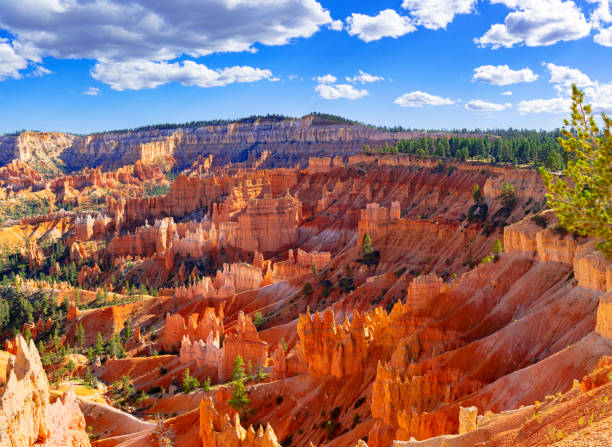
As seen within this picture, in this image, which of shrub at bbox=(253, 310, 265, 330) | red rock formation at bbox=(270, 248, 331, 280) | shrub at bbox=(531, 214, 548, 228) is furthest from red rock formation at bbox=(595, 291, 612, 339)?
red rock formation at bbox=(270, 248, 331, 280)

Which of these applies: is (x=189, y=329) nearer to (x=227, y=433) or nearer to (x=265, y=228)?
(x=227, y=433)

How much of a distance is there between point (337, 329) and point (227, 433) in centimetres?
1207

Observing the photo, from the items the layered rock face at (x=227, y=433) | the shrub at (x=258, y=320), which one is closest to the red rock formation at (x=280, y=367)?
the layered rock face at (x=227, y=433)

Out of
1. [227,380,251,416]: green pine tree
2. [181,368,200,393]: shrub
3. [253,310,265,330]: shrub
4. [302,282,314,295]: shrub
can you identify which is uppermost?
[302,282,314,295]: shrub

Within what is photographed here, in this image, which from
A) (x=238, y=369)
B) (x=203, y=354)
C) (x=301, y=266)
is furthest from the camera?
(x=301, y=266)

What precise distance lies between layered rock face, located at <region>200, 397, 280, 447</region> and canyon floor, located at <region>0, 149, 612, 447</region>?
12 cm

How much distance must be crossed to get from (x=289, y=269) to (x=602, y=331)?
54824mm

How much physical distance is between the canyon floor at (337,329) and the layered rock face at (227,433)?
119 millimetres

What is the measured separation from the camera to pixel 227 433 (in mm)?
26953

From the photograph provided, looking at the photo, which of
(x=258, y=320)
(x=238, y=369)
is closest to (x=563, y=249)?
(x=238, y=369)

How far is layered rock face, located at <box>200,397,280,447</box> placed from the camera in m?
24.4

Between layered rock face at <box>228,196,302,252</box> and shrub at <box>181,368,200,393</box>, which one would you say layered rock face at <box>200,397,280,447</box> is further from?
→ layered rock face at <box>228,196,302,252</box>

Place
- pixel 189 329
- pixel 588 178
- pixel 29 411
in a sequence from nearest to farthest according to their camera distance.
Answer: pixel 588 178 → pixel 29 411 → pixel 189 329

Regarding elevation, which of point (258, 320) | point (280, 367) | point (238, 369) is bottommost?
point (258, 320)
